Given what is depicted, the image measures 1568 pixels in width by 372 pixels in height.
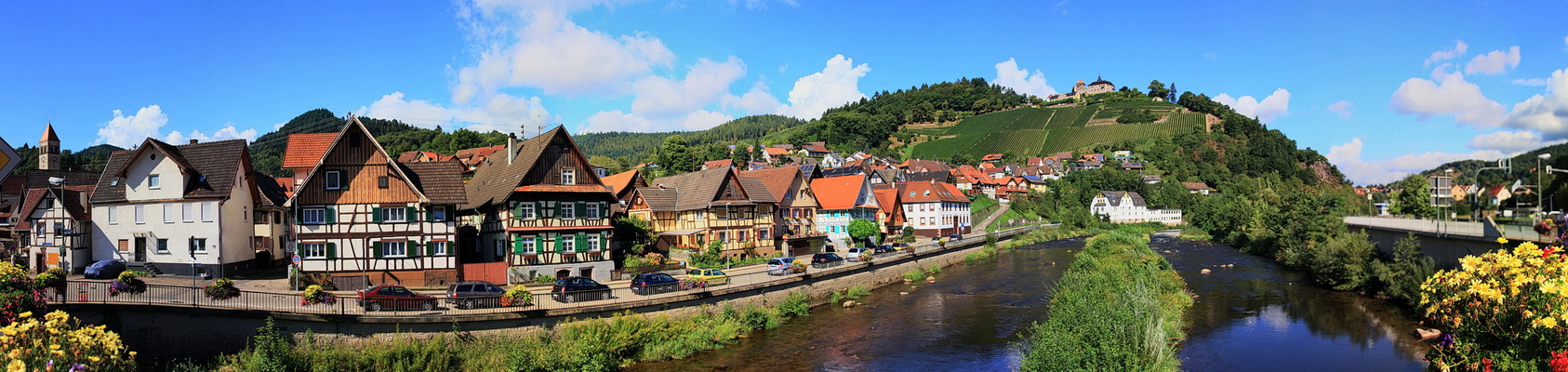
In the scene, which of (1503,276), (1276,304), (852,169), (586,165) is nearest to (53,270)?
(586,165)

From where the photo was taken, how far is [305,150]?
40.3m

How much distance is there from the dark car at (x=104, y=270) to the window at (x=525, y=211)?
16.1 metres

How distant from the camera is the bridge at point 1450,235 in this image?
3122cm

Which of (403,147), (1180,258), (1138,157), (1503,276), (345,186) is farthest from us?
(1138,157)

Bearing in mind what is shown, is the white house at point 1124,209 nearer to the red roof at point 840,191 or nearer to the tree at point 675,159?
the tree at point 675,159

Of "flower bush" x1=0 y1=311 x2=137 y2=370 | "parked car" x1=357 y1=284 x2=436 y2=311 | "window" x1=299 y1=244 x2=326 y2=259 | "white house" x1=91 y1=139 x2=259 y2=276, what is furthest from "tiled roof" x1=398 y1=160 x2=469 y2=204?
"flower bush" x1=0 y1=311 x2=137 y2=370

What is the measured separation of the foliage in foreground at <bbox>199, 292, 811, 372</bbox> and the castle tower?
2608 inches

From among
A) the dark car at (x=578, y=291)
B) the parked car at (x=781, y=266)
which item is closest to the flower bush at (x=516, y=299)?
the dark car at (x=578, y=291)

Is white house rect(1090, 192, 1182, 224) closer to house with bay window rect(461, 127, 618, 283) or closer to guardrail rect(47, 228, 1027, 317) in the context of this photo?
house with bay window rect(461, 127, 618, 283)

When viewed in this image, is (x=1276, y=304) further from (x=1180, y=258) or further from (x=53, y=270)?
(x=53, y=270)

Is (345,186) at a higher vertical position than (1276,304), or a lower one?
higher

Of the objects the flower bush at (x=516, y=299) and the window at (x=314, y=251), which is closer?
the flower bush at (x=516, y=299)

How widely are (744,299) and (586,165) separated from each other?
38.4 ft

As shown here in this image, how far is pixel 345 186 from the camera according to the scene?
33.8 meters
